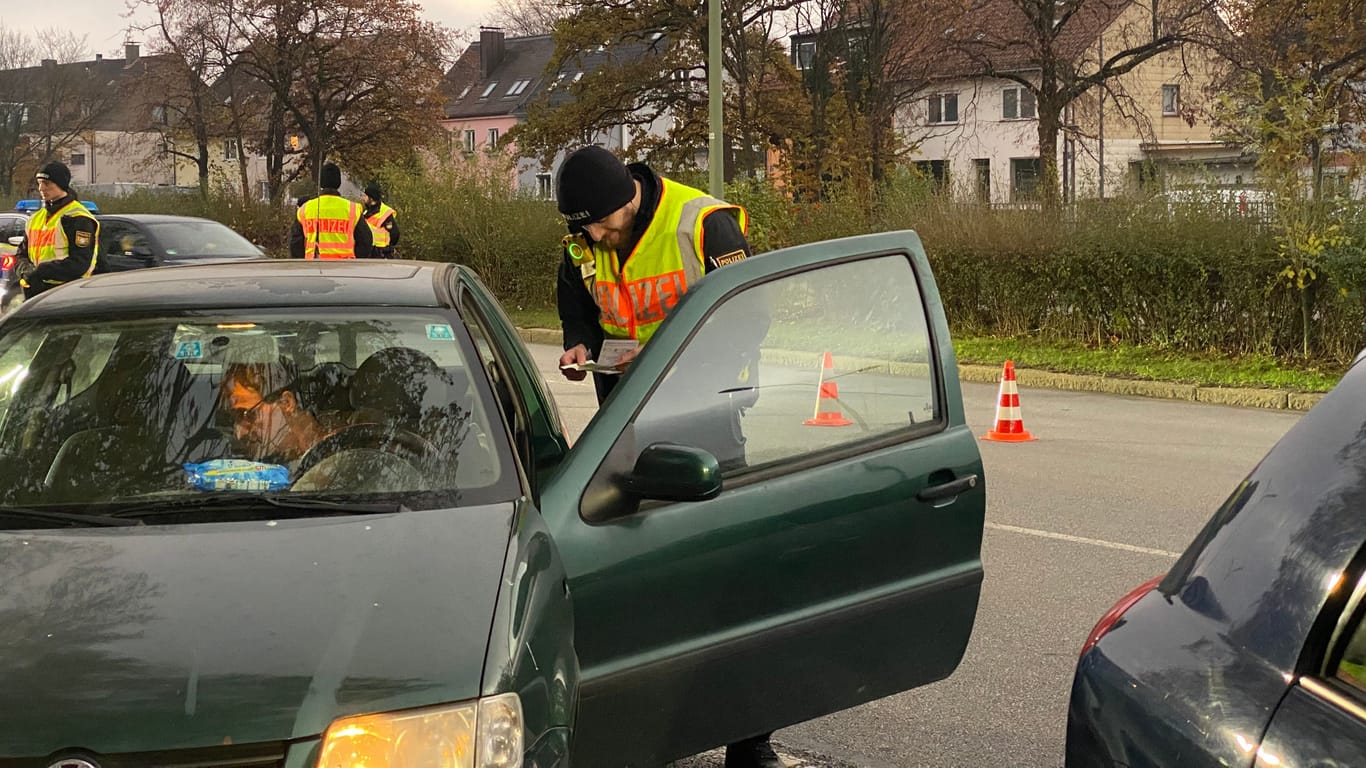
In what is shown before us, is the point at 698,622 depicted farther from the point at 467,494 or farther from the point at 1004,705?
the point at 1004,705

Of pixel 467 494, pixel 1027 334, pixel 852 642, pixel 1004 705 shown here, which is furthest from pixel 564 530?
pixel 1027 334

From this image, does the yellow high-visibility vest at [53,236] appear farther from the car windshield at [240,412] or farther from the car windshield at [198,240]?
the car windshield at [240,412]

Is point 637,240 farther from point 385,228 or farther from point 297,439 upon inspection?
point 385,228

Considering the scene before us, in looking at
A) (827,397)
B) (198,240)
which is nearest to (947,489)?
(827,397)

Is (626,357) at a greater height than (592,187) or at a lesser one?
lesser

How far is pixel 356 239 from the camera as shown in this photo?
15148mm

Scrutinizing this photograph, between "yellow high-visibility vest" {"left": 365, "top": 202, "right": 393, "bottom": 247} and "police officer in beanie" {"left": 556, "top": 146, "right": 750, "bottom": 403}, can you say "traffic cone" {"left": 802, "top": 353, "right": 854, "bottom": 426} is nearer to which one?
"police officer in beanie" {"left": 556, "top": 146, "right": 750, "bottom": 403}

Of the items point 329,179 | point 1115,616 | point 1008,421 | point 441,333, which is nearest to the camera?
point 1115,616

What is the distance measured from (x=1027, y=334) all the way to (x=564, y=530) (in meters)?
14.6

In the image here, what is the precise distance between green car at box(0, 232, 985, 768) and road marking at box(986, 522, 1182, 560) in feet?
11.9

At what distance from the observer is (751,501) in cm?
381

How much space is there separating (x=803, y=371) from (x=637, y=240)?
1.01 meters

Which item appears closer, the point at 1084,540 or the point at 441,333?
the point at 441,333

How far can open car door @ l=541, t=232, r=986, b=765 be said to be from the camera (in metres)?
3.60
